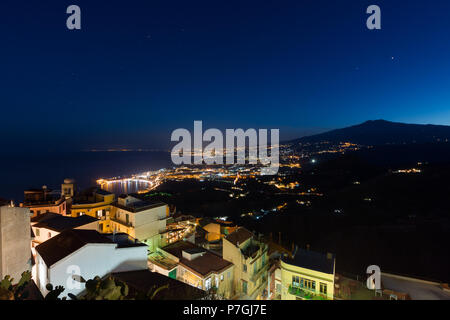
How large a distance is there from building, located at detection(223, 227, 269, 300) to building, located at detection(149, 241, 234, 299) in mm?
459

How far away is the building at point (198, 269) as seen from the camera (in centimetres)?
1157

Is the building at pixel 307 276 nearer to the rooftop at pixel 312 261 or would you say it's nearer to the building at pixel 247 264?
the rooftop at pixel 312 261

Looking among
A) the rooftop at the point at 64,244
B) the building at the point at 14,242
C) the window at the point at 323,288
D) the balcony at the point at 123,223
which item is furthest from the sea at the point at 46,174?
the window at the point at 323,288

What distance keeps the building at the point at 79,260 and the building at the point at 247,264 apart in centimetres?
532

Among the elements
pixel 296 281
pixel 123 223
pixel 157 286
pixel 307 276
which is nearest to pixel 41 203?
pixel 123 223

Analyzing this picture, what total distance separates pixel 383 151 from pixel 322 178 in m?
68.5

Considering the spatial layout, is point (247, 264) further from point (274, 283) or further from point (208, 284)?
point (274, 283)

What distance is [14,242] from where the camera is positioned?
9.11m

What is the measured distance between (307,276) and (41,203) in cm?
1962

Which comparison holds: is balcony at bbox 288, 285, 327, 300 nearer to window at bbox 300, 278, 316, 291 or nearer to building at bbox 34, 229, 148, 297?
window at bbox 300, 278, 316, 291

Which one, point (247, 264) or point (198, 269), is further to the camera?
point (247, 264)

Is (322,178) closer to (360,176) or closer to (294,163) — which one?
(360,176)

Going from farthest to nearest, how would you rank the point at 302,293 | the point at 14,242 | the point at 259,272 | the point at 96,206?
the point at 96,206
the point at 259,272
the point at 302,293
the point at 14,242
